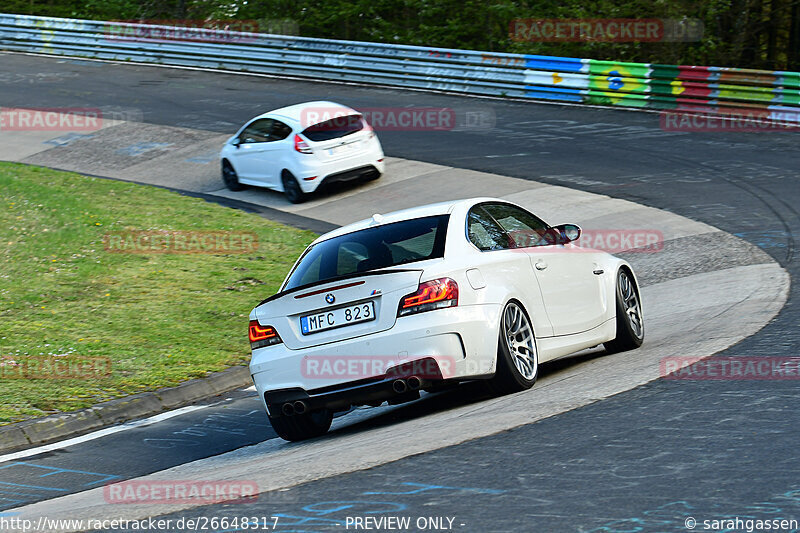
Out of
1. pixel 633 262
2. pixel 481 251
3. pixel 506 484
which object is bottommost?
pixel 633 262

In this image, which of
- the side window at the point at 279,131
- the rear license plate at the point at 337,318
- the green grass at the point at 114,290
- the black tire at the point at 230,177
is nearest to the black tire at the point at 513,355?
the rear license plate at the point at 337,318

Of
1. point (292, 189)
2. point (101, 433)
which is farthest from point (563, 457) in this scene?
point (292, 189)

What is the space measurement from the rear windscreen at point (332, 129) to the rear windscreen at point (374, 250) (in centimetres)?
1190

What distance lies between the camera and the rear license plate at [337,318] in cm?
718

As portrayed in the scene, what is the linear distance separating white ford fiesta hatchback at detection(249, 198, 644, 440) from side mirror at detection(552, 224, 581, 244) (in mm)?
371

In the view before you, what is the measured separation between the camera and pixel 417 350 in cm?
702

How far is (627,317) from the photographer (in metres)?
9.11

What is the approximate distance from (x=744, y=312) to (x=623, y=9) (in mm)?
21363

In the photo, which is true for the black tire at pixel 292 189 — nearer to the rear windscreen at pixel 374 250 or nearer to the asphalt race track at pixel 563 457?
the asphalt race track at pixel 563 457

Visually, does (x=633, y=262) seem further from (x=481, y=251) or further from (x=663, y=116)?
(x=663, y=116)

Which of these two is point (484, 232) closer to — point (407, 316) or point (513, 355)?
point (513, 355)

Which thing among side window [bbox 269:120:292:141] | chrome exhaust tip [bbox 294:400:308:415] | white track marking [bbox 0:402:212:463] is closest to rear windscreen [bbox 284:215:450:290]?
chrome exhaust tip [bbox 294:400:308:415]

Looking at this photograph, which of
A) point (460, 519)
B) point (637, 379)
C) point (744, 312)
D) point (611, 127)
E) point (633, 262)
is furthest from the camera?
point (611, 127)

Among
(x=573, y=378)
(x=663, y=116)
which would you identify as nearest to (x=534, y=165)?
(x=663, y=116)
